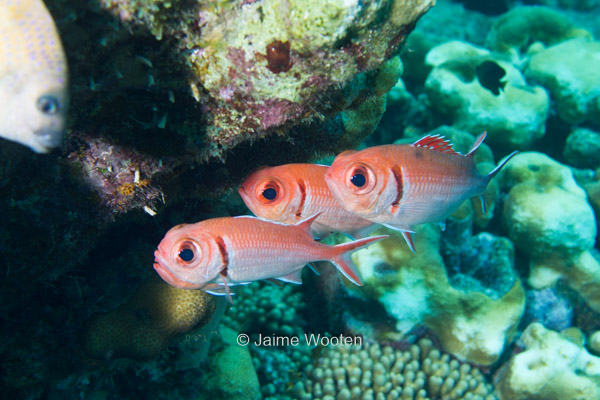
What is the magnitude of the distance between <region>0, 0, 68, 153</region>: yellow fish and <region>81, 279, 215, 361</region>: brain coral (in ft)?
6.73

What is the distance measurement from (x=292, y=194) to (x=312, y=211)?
218mm

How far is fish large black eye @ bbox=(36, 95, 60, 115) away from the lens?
1.33m

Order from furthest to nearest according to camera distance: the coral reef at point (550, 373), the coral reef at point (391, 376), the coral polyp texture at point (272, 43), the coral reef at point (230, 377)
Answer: the coral reef at point (550, 373) < the coral reef at point (391, 376) < the coral reef at point (230, 377) < the coral polyp texture at point (272, 43)

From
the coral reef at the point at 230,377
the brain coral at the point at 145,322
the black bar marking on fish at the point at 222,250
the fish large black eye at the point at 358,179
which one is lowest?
the coral reef at the point at 230,377

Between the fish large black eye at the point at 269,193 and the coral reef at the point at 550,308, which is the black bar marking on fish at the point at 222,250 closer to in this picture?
the fish large black eye at the point at 269,193

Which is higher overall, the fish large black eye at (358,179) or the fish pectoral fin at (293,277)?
the fish large black eye at (358,179)

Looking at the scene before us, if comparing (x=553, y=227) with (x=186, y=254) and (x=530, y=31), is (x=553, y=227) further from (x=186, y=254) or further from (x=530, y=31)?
(x=530, y=31)

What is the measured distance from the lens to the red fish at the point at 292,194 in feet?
8.09

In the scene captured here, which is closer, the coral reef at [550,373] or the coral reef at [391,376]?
the coral reef at [391,376]

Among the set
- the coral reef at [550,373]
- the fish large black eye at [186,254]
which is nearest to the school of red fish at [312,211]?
the fish large black eye at [186,254]

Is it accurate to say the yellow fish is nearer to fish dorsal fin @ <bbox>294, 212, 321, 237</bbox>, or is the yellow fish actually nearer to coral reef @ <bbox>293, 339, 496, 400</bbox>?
fish dorsal fin @ <bbox>294, 212, 321, 237</bbox>

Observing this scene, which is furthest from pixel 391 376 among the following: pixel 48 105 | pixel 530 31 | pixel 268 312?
pixel 530 31

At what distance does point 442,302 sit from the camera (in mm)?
4719

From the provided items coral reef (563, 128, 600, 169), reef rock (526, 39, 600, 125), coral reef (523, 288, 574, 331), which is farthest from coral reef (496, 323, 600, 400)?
reef rock (526, 39, 600, 125)
